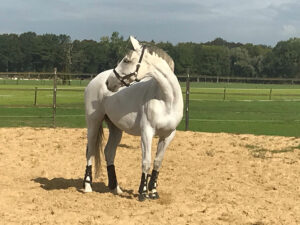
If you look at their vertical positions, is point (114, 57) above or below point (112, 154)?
above

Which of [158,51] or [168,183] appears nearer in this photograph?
[158,51]

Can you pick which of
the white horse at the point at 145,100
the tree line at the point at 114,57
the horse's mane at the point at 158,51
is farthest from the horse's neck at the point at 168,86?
the tree line at the point at 114,57

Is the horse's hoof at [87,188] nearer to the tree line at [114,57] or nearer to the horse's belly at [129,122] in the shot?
the horse's belly at [129,122]

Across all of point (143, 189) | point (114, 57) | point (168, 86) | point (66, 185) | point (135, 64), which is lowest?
point (66, 185)

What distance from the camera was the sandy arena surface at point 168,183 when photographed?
4160 mm

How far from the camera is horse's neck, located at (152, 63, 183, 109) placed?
14.7 ft

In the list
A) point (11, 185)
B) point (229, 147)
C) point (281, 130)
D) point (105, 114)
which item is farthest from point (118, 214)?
point (281, 130)

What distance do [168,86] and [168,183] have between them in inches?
75.2

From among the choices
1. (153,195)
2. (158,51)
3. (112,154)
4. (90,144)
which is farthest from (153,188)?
(158,51)

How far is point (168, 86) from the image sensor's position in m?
4.52

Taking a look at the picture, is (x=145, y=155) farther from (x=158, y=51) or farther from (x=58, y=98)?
(x=58, y=98)

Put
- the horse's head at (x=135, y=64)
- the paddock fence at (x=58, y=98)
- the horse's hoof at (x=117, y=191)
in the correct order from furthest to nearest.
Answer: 1. the paddock fence at (x=58, y=98)
2. the horse's hoof at (x=117, y=191)
3. the horse's head at (x=135, y=64)

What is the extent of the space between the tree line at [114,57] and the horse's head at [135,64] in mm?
69327

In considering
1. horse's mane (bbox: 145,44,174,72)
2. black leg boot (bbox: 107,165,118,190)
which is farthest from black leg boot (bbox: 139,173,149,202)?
horse's mane (bbox: 145,44,174,72)
